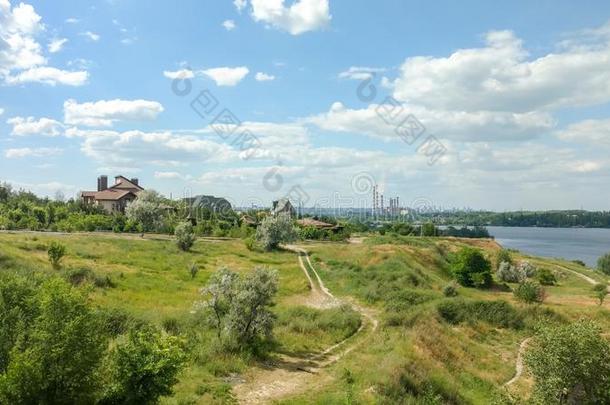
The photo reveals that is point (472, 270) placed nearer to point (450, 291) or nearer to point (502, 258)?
point (502, 258)

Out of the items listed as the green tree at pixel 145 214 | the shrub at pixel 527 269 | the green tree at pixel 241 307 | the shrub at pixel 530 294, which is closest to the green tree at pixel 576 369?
the green tree at pixel 241 307

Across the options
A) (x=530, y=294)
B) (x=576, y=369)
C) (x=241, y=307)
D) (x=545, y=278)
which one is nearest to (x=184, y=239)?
(x=241, y=307)

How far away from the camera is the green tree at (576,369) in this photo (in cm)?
1369

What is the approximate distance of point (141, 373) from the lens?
1255cm

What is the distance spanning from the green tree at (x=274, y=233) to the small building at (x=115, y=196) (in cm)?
4041

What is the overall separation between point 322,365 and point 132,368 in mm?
8698

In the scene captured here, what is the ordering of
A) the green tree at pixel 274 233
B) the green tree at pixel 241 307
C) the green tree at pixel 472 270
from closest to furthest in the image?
the green tree at pixel 241 307 < the green tree at pixel 472 270 < the green tree at pixel 274 233

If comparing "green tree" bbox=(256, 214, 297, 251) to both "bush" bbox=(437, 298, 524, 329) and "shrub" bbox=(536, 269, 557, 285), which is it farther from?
"bush" bbox=(437, 298, 524, 329)

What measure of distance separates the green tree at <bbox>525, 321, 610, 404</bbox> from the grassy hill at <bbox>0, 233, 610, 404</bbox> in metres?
2.05

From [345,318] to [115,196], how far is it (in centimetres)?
7855

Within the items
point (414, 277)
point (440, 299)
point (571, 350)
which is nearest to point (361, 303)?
point (440, 299)

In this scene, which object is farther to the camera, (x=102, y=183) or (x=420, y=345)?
(x=102, y=183)

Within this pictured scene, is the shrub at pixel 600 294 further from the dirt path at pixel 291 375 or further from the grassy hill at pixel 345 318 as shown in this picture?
the dirt path at pixel 291 375

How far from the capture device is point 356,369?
18.2 metres
